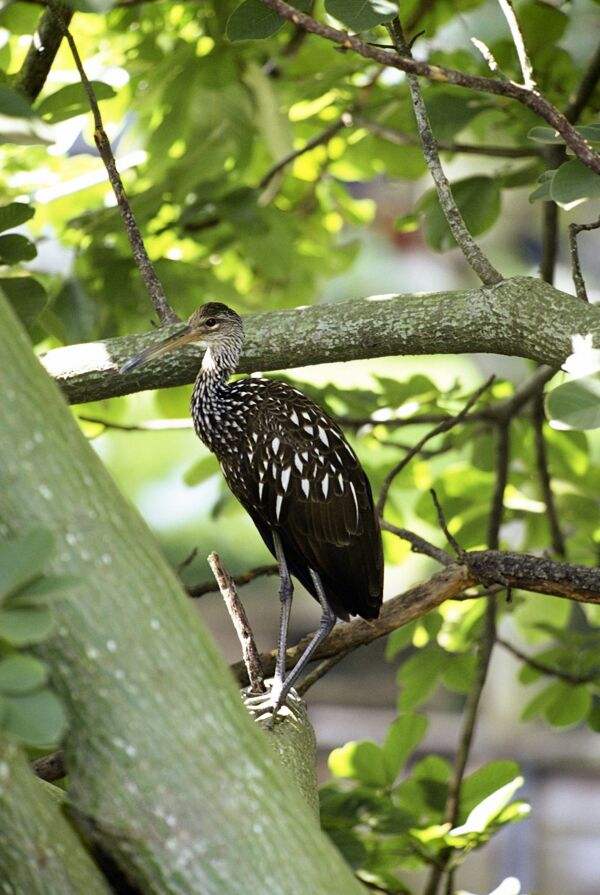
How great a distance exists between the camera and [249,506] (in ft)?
6.79

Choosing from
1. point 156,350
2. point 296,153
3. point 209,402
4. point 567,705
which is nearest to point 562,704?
point 567,705

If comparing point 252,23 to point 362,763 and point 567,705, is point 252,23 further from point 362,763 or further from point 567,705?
point 567,705

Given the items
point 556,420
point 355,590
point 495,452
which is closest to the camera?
point 556,420

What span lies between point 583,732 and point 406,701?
19.3 feet

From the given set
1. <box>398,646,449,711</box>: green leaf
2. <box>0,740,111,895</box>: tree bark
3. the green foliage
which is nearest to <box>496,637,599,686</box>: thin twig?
<box>398,646,449,711</box>: green leaf

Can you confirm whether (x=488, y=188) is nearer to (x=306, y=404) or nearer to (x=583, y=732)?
(x=306, y=404)

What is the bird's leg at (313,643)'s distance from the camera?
1.73 m

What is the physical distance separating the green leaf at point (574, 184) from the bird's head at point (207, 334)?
0.57 meters

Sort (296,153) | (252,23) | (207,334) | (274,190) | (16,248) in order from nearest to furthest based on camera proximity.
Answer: (252,23) → (16,248) → (207,334) → (296,153) → (274,190)

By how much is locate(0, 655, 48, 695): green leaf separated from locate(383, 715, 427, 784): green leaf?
50.6 inches

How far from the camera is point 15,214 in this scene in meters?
1.63

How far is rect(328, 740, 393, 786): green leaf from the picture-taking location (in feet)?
6.33

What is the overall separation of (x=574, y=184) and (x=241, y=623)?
2.82 feet

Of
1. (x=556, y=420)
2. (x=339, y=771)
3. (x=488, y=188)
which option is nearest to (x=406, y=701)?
(x=339, y=771)
